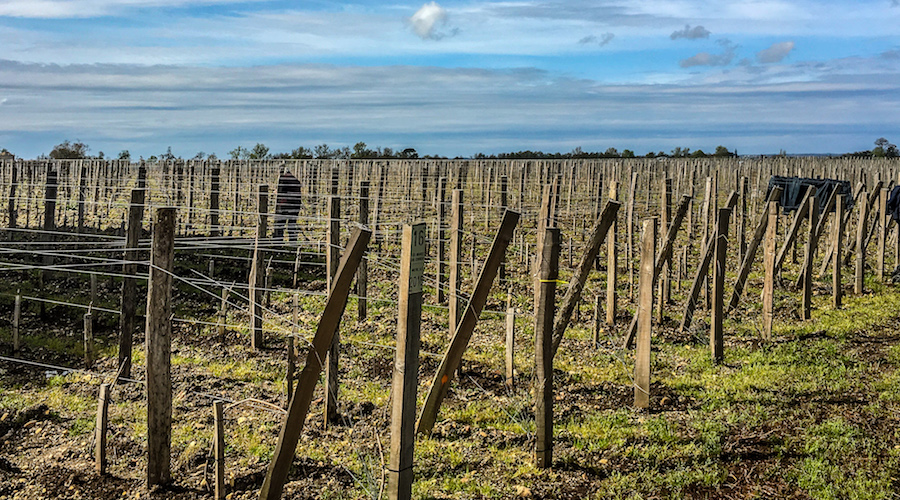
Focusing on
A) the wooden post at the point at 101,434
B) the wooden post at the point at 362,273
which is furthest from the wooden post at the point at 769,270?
the wooden post at the point at 101,434

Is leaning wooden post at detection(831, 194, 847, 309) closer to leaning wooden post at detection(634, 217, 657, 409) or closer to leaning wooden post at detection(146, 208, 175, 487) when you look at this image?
leaning wooden post at detection(634, 217, 657, 409)

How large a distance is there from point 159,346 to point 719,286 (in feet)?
17.9

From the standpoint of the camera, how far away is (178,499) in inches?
182

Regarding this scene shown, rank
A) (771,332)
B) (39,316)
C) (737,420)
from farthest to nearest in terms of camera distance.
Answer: (39,316) → (771,332) → (737,420)

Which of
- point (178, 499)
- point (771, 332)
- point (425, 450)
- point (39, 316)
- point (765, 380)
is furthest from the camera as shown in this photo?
point (39, 316)

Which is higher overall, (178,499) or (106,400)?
(106,400)

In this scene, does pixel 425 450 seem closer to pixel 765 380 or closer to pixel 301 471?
pixel 301 471

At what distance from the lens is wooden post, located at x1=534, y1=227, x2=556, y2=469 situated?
4.89m

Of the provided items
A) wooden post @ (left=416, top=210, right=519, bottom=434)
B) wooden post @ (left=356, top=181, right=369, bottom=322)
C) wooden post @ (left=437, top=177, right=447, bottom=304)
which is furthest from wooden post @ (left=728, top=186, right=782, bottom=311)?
wooden post @ (left=356, top=181, right=369, bottom=322)

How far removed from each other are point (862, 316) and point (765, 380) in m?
4.09

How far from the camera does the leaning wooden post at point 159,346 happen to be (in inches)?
183

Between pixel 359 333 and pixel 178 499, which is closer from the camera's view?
pixel 178 499

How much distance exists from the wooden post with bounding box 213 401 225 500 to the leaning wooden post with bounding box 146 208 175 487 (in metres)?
0.50

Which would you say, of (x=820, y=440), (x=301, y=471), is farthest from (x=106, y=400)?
(x=820, y=440)
